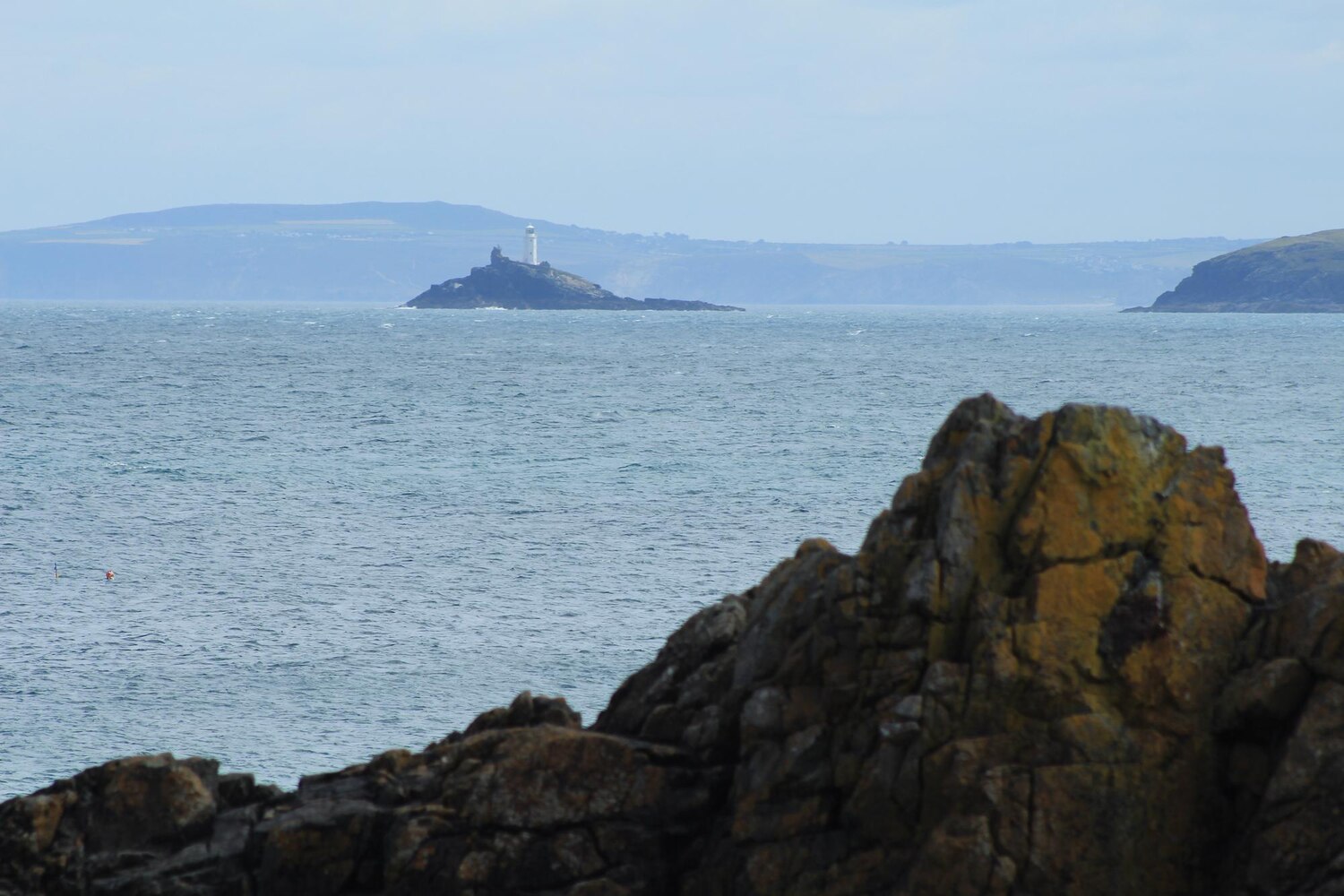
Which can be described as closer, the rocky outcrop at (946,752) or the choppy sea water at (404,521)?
the rocky outcrop at (946,752)

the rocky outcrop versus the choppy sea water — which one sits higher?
the rocky outcrop

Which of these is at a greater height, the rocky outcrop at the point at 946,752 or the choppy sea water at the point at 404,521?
the rocky outcrop at the point at 946,752

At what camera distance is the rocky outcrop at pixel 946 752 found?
43.6ft

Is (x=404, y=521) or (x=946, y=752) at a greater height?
(x=946, y=752)

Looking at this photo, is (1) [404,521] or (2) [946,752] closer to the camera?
(2) [946,752]

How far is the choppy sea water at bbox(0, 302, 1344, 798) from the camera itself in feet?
121

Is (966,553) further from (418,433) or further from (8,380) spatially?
(8,380)

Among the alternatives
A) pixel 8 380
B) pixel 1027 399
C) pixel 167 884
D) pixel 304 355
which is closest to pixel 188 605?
pixel 167 884

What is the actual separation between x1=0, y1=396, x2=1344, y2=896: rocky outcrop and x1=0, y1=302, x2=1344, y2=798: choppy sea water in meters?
17.6

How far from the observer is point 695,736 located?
1526cm

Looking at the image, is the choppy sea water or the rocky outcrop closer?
the rocky outcrop

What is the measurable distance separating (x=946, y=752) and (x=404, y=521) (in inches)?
1971

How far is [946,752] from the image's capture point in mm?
13453

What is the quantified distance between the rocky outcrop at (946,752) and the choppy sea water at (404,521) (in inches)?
693
